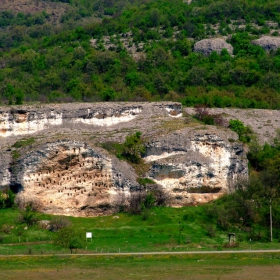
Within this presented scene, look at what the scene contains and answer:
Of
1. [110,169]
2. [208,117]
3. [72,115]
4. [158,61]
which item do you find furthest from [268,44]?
[110,169]

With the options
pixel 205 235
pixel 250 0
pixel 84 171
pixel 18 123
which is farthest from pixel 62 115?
pixel 250 0

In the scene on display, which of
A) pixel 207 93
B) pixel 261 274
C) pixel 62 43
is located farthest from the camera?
pixel 62 43

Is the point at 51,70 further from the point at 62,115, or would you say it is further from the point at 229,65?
the point at 62,115

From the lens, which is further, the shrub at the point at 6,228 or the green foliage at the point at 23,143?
the green foliage at the point at 23,143

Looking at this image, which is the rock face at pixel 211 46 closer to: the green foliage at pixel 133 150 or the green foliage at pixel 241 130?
the green foliage at pixel 241 130

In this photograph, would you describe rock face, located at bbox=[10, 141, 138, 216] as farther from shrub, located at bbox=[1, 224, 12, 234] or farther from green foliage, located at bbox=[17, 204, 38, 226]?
shrub, located at bbox=[1, 224, 12, 234]

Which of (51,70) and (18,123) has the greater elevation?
(51,70)

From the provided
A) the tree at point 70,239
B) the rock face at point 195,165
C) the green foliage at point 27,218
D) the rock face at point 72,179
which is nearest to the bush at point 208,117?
the rock face at point 195,165

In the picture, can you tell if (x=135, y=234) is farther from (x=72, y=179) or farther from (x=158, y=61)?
(x=158, y=61)
